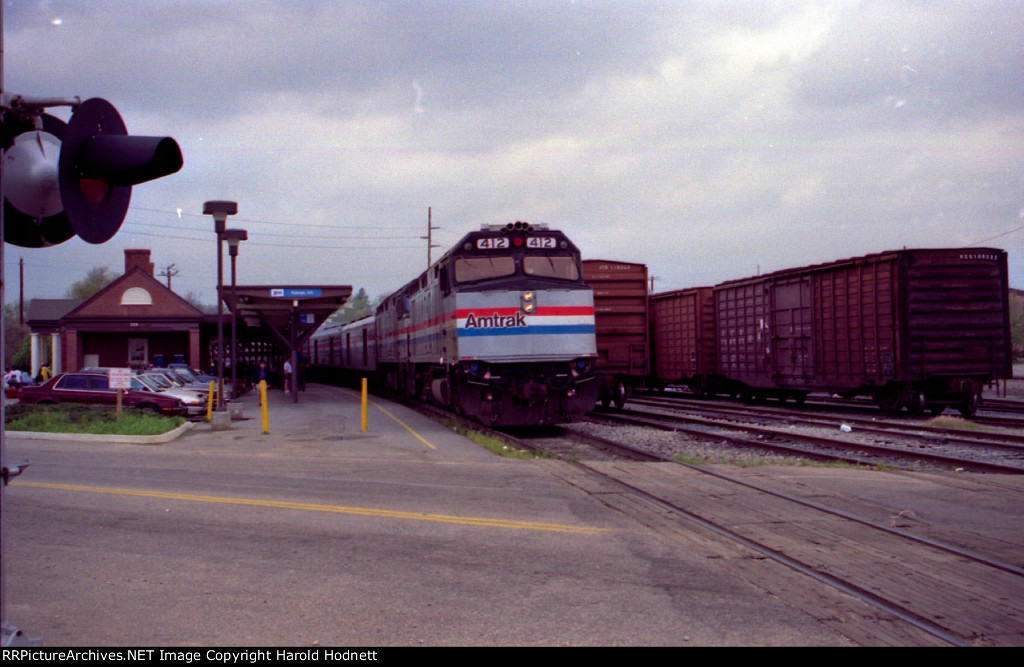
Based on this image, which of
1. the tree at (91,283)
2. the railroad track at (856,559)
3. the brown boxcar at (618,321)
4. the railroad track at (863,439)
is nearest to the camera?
the railroad track at (856,559)

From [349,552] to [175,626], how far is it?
193 centimetres

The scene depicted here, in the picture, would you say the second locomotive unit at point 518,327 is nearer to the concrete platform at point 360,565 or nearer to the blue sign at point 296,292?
the concrete platform at point 360,565

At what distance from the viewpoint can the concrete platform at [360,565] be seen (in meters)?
4.82

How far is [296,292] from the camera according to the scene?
27797 mm

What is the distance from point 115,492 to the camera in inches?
361

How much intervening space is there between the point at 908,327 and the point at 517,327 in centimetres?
939

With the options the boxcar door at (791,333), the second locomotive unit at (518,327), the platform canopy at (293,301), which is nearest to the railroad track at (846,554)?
the second locomotive unit at (518,327)

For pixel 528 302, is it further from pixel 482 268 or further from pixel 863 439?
pixel 863 439

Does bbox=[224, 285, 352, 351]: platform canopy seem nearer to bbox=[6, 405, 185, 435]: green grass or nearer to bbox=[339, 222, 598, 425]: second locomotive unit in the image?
bbox=[6, 405, 185, 435]: green grass

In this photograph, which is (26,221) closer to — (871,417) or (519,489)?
(519,489)

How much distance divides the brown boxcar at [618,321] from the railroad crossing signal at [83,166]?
1860 centimetres

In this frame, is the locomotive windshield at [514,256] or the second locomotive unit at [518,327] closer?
the second locomotive unit at [518,327]

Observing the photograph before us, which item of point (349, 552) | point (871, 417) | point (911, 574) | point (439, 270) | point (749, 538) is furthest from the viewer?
point (871, 417)

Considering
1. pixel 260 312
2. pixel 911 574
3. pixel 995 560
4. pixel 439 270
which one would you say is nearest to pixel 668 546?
pixel 911 574
